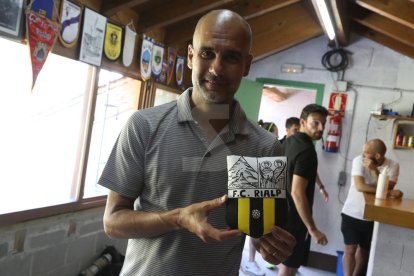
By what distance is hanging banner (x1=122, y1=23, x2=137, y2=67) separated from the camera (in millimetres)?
3209

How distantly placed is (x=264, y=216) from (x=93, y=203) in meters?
2.60

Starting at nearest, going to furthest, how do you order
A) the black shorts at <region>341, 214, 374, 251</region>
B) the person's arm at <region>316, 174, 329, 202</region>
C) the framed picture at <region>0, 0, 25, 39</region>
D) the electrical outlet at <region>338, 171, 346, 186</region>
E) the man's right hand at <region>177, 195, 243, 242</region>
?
the man's right hand at <region>177, 195, 243, 242</region>, the framed picture at <region>0, 0, 25, 39</region>, the black shorts at <region>341, 214, 374, 251</region>, the person's arm at <region>316, 174, 329, 202</region>, the electrical outlet at <region>338, 171, 346, 186</region>

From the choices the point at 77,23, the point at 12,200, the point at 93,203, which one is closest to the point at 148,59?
the point at 77,23

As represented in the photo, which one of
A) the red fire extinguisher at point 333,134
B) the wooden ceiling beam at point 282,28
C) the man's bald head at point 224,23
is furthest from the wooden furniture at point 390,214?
the wooden ceiling beam at point 282,28

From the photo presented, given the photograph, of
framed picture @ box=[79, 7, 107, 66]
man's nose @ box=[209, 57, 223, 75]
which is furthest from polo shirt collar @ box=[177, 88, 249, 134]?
framed picture @ box=[79, 7, 107, 66]

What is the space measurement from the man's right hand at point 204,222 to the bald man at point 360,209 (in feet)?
9.95

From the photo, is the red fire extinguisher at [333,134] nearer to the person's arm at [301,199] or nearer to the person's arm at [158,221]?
the person's arm at [301,199]

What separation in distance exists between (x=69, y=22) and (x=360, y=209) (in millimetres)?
2990

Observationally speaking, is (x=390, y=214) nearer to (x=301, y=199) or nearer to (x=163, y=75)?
(x=301, y=199)

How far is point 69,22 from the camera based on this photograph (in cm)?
254

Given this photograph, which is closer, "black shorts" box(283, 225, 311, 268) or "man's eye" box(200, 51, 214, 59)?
"man's eye" box(200, 51, 214, 59)

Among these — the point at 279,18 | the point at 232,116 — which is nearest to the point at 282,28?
the point at 279,18

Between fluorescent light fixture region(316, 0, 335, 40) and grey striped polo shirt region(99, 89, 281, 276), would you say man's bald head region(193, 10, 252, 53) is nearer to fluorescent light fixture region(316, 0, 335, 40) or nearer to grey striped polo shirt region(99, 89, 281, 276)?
grey striped polo shirt region(99, 89, 281, 276)

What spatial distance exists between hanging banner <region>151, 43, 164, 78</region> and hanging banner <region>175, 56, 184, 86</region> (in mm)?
371
